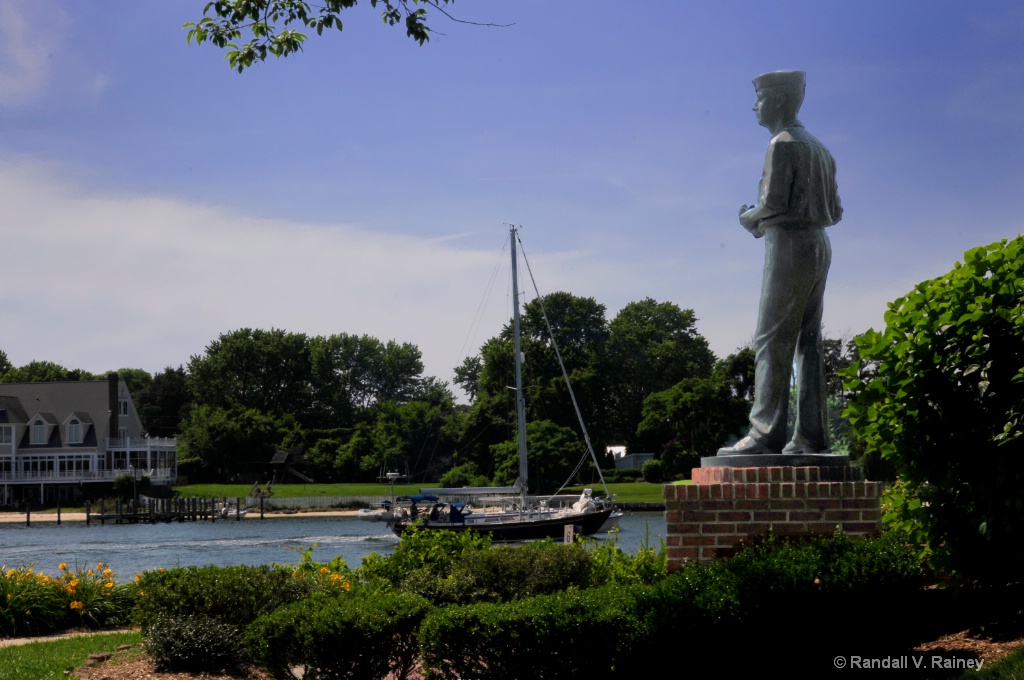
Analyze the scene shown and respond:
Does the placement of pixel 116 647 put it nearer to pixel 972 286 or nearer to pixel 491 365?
pixel 972 286

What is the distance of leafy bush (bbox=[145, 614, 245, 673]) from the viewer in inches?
382

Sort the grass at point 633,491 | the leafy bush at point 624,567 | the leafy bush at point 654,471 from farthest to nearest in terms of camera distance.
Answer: the leafy bush at point 654,471
the grass at point 633,491
the leafy bush at point 624,567

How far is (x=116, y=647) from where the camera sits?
11562mm

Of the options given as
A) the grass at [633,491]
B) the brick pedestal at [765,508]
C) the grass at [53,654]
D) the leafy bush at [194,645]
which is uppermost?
the brick pedestal at [765,508]

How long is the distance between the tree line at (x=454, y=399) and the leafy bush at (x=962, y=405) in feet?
224

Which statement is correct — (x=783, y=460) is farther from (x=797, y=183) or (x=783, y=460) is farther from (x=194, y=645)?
(x=194, y=645)

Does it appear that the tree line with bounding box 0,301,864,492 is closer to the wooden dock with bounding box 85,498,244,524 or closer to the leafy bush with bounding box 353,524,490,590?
the wooden dock with bounding box 85,498,244,524

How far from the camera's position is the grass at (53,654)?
10.1 m

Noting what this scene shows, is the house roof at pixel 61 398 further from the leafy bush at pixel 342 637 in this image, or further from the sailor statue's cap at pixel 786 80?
the sailor statue's cap at pixel 786 80

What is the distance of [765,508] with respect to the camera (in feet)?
29.2

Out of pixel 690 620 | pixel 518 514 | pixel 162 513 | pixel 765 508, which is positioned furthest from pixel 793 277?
pixel 162 513

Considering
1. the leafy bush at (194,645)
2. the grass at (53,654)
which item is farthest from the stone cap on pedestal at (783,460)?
the grass at (53,654)

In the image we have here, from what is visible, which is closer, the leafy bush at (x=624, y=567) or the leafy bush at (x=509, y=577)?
the leafy bush at (x=624, y=567)

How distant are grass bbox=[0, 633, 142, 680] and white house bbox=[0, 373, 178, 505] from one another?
84061mm
